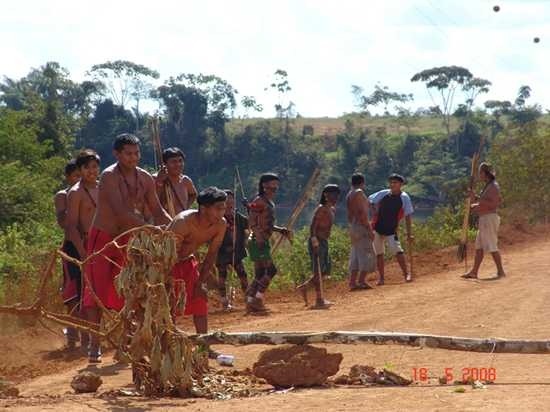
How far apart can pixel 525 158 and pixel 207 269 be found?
21176 mm

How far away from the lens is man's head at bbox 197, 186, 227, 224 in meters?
9.11

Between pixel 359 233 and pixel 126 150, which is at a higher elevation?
pixel 126 150

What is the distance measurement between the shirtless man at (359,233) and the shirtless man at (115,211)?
19.6 ft

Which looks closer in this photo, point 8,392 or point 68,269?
point 8,392

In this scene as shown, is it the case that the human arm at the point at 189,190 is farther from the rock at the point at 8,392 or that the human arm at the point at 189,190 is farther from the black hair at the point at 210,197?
the rock at the point at 8,392

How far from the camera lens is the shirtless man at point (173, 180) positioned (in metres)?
11.4

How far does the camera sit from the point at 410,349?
998 cm

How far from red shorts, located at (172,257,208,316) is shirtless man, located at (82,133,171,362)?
0.45 m

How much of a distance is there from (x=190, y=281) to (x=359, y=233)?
22.1 feet

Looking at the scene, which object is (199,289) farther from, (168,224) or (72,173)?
(72,173)

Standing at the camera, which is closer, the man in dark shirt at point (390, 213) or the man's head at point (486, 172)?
the man's head at point (486, 172)

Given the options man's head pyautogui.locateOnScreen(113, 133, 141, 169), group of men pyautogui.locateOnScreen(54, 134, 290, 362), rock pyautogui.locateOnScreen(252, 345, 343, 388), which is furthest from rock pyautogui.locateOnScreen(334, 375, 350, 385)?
man's head pyautogui.locateOnScreen(113, 133, 141, 169)

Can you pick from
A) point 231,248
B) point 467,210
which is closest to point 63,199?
point 231,248

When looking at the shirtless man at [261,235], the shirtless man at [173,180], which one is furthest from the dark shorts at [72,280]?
the shirtless man at [261,235]
